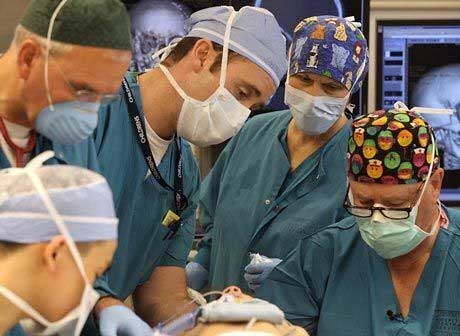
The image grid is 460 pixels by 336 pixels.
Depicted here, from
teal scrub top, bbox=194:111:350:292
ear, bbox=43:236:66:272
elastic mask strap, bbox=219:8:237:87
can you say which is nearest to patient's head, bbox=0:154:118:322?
ear, bbox=43:236:66:272

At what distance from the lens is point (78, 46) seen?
1728 millimetres

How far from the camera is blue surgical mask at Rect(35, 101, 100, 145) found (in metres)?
1.78

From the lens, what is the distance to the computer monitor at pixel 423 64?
3885mm

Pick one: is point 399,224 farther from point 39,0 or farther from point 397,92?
point 397,92

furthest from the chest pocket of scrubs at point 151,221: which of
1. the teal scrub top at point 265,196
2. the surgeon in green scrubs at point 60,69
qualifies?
the surgeon in green scrubs at point 60,69

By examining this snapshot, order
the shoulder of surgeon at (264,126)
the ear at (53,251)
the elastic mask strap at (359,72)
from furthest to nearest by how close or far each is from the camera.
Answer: the shoulder of surgeon at (264,126) → the elastic mask strap at (359,72) → the ear at (53,251)

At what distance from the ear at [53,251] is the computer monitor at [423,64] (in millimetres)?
2714

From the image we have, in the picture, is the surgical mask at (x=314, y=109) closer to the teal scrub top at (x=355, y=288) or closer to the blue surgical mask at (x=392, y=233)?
the teal scrub top at (x=355, y=288)

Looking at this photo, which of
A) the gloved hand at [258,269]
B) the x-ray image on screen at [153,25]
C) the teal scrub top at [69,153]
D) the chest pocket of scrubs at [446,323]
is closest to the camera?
the teal scrub top at [69,153]

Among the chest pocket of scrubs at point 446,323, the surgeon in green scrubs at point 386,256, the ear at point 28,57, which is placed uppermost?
the ear at point 28,57

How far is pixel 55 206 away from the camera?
56.7 inches

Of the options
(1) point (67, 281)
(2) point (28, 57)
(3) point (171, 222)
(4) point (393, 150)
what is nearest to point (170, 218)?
(3) point (171, 222)

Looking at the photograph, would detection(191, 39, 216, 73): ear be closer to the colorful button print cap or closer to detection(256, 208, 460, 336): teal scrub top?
the colorful button print cap

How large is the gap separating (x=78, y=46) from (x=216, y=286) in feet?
4.09
